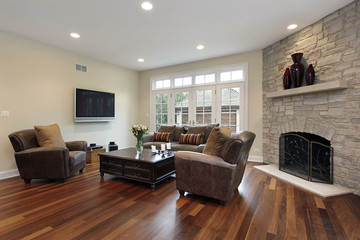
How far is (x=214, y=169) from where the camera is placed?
2301mm

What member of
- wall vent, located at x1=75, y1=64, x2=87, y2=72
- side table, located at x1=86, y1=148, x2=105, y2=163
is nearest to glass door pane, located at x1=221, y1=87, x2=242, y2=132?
side table, located at x1=86, y1=148, x2=105, y2=163

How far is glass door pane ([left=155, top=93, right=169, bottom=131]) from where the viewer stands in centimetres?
613

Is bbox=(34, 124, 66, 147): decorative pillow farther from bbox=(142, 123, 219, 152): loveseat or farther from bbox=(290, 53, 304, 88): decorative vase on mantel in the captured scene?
bbox=(290, 53, 304, 88): decorative vase on mantel

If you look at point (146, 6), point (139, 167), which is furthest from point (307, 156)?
point (146, 6)

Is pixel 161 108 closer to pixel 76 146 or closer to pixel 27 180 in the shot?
pixel 76 146

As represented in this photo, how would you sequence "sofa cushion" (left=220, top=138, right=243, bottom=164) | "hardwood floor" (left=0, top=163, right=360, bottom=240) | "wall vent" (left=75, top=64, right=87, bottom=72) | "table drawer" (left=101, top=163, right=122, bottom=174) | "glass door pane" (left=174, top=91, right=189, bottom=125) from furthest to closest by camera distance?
"glass door pane" (left=174, top=91, right=189, bottom=125) → "wall vent" (left=75, top=64, right=87, bottom=72) → "table drawer" (left=101, top=163, right=122, bottom=174) → "sofa cushion" (left=220, top=138, right=243, bottom=164) → "hardwood floor" (left=0, top=163, right=360, bottom=240)

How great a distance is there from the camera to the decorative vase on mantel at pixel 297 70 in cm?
346

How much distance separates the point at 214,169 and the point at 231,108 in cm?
299

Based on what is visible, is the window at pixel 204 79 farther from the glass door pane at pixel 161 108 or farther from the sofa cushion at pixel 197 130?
the sofa cushion at pixel 197 130

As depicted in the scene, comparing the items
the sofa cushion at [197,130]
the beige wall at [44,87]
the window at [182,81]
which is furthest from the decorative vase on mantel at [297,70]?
the beige wall at [44,87]

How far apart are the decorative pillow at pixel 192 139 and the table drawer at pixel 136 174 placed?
5.47 ft

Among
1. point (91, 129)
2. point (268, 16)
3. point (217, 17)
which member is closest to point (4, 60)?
point (91, 129)

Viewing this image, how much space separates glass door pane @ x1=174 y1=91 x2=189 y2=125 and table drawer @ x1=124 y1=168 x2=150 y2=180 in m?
2.91

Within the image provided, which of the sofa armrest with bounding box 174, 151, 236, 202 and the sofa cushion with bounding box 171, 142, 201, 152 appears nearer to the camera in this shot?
the sofa armrest with bounding box 174, 151, 236, 202
